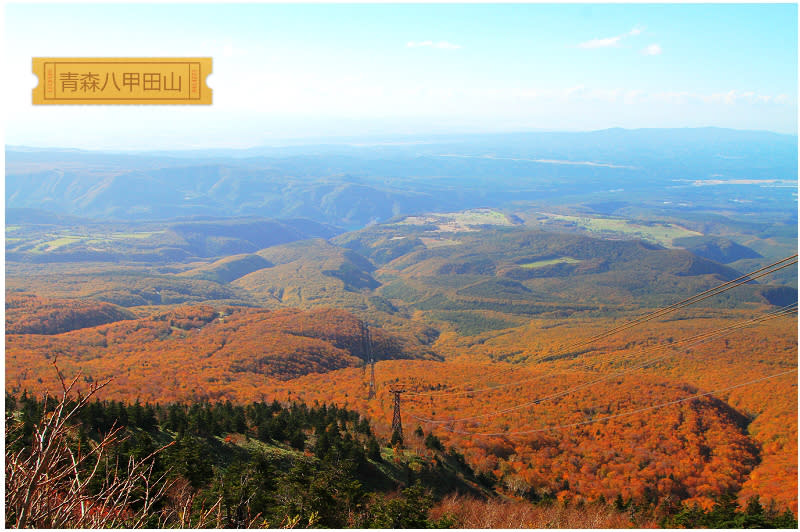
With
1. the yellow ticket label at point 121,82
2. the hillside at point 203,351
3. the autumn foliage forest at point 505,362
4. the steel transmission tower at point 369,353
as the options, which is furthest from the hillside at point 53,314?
the yellow ticket label at point 121,82

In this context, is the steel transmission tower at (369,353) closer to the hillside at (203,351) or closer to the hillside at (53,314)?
the hillside at (203,351)

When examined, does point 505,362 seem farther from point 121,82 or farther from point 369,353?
point 121,82

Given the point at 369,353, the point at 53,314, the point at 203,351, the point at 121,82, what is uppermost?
the point at 121,82

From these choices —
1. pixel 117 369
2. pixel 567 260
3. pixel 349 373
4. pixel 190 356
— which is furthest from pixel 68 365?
pixel 567 260

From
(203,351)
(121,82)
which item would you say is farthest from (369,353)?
(121,82)

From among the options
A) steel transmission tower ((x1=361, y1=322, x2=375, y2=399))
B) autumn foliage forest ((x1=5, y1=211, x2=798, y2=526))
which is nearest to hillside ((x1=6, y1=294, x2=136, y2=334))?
autumn foliage forest ((x1=5, y1=211, x2=798, y2=526))

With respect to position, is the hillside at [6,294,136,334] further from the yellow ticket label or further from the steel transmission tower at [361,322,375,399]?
the yellow ticket label

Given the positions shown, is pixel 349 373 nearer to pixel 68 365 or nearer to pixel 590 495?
pixel 68 365
